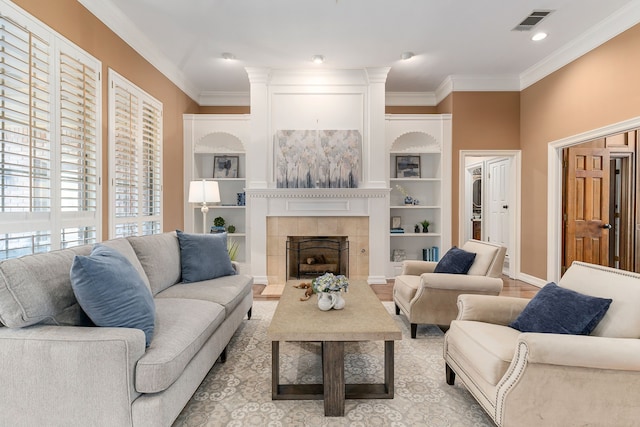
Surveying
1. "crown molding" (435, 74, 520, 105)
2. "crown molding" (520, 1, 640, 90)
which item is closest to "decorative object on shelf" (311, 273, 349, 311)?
"crown molding" (520, 1, 640, 90)

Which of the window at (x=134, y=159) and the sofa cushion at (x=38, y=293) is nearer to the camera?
the sofa cushion at (x=38, y=293)

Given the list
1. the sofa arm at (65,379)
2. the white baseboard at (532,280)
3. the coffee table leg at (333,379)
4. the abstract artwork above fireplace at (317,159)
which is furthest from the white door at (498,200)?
the sofa arm at (65,379)

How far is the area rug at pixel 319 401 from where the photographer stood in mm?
1852

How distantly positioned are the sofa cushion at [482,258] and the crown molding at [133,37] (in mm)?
4040

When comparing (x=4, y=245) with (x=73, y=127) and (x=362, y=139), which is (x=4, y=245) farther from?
(x=362, y=139)

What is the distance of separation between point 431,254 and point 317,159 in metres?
2.37

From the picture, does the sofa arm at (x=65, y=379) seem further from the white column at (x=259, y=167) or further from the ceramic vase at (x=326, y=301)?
the white column at (x=259, y=167)

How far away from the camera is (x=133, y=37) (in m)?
3.71

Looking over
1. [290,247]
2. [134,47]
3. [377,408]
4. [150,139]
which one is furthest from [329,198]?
[377,408]

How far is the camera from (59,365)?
4.79ft

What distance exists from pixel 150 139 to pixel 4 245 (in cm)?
227

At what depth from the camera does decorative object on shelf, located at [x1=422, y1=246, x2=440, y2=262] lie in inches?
214

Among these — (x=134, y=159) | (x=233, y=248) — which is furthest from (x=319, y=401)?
(x=233, y=248)

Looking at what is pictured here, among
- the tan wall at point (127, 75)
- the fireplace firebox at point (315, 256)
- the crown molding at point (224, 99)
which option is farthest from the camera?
the crown molding at point (224, 99)
